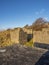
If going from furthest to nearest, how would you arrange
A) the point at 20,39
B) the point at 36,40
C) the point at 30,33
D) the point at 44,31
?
the point at 30,33 < the point at 20,39 < the point at 36,40 < the point at 44,31

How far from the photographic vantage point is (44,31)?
20391mm

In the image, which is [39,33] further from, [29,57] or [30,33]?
[29,57]

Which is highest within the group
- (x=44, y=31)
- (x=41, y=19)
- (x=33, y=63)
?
(x=41, y=19)

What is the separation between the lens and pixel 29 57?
6.12 meters

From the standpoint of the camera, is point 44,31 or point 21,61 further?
point 44,31

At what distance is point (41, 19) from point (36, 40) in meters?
45.6

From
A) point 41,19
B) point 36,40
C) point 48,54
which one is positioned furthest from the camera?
point 41,19

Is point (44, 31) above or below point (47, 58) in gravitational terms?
above

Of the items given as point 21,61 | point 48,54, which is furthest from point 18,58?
Answer: point 48,54

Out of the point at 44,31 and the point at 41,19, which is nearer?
the point at 44,31

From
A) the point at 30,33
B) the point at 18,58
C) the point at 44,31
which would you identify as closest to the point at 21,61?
the point at 18,58

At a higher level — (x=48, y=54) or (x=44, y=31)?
(x=44, y=31)

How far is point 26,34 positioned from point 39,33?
5527 millimetres

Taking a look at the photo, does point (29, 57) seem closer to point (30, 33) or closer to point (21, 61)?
point (21, 61)
